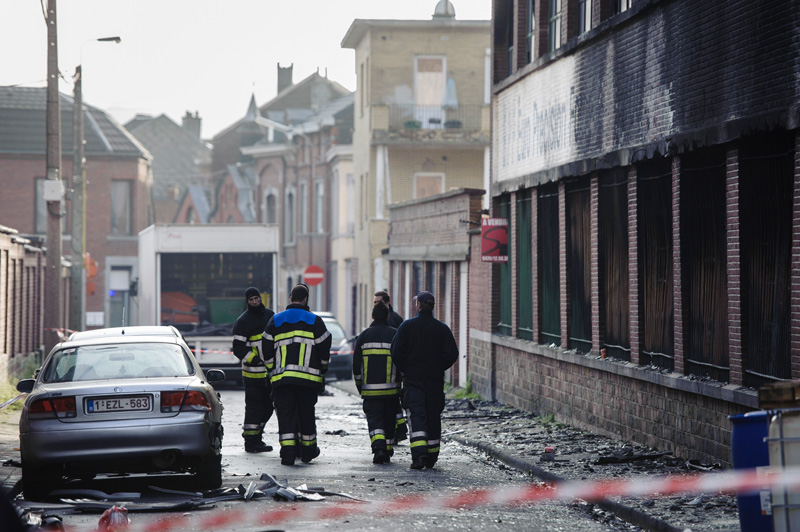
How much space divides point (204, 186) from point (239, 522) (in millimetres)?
76678

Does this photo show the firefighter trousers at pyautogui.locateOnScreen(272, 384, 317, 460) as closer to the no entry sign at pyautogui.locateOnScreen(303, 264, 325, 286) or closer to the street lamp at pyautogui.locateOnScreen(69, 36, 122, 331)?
the street lamp at pyautogui.locateOnScreen(69, 36, 122, 331)

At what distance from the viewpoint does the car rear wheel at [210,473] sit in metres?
11.2

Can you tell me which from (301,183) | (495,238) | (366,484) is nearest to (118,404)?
(366,484)

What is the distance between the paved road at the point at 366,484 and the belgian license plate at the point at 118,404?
792 mm

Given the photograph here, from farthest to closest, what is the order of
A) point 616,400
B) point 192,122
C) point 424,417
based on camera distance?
1. point 192,122
2. point 616,400
3. point 424,417

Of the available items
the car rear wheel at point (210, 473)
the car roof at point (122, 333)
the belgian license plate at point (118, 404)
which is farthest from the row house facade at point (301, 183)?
the belgian license plate at point (118, 404)

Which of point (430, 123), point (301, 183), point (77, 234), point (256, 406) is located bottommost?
point (256, 406)

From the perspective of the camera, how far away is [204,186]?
8488cm

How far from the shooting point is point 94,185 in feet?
189

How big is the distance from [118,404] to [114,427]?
0.68 feet

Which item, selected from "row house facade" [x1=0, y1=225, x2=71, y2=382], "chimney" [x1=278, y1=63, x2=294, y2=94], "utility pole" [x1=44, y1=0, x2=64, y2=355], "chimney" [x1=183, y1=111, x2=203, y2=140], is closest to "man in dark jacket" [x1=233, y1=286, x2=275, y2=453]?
"row house facade" [x1=0, y1=225, x2=71, y2=382]

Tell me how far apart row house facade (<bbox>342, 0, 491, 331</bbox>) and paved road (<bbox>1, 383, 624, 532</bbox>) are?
78.4 feet

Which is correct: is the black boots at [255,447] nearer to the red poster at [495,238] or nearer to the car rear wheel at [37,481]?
the car rear wheel at [37,481]

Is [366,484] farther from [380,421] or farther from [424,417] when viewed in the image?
[380,421]
